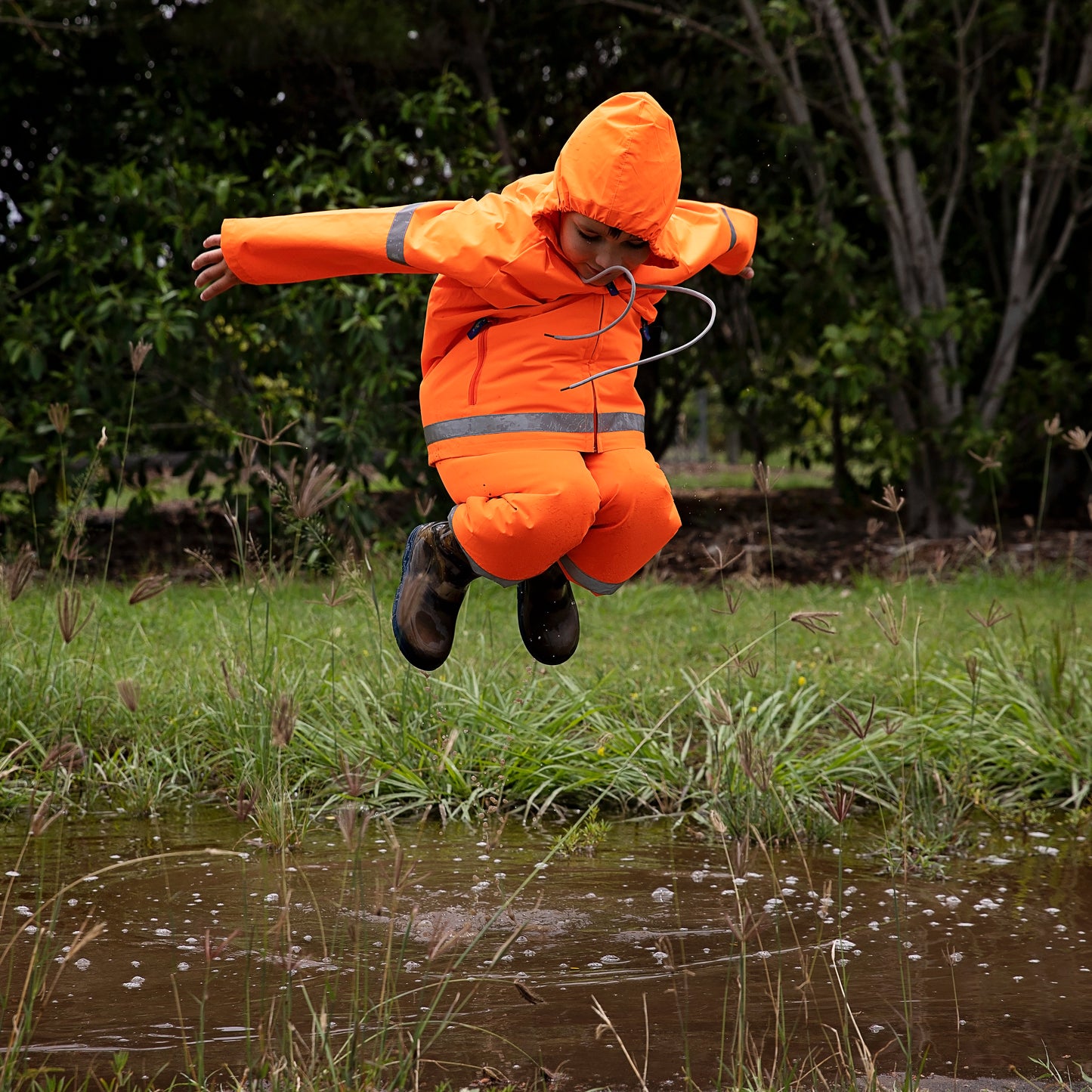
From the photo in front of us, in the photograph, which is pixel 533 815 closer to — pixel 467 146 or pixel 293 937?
pixel 293 937

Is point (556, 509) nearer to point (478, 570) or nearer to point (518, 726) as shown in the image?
point (478, 570)

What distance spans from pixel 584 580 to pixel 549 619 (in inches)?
5.7

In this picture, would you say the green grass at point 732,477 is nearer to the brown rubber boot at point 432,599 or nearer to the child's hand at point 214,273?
the brown rubber boot at point 432,599

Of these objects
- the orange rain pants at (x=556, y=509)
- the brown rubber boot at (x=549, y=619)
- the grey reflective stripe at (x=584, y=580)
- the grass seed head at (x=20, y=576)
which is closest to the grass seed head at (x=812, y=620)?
the orange rain pants at (x=556, y=509)

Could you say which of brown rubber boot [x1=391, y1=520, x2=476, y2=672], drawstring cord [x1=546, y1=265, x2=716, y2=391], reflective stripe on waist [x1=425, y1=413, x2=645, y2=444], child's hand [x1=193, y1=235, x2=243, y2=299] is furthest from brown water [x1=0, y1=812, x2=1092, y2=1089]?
child's hand [x1=193, y1=235, x2=243, y2=299]

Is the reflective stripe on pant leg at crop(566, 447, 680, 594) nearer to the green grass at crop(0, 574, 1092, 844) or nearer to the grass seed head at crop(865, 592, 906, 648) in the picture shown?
the grass seed head at crop(865, 592, 906, 648)

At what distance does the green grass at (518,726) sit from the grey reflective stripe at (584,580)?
2.44 feet

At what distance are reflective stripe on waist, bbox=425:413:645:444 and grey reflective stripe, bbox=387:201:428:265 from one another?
37 cm

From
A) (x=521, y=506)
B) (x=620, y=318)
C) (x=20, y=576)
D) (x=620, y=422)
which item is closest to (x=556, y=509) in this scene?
(x=521, y=506)

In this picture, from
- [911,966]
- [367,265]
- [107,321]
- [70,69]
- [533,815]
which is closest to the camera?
[367,265]

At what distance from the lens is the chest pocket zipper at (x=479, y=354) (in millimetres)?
3002

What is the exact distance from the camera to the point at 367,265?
2934 mm

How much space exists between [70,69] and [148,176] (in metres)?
0.96

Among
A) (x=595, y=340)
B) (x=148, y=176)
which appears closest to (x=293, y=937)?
(x=595, y=340)
